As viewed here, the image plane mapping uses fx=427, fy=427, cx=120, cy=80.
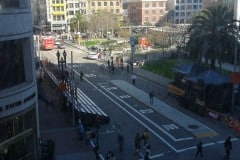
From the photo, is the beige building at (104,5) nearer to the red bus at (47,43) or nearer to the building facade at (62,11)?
the building facade at (62,11)

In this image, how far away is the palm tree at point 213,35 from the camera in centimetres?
4269

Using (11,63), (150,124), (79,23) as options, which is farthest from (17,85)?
(79,23)

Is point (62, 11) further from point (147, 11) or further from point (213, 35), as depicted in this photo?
point (213, 35)

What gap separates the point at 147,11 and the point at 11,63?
12047cm

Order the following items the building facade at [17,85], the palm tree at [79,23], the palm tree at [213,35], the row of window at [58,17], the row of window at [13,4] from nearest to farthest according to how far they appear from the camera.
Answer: the row of window at [13,4] < the building facade at [17,85] < the palm tree at [213,35] < the palm tree at [79,23] < the row of window at [58,17]

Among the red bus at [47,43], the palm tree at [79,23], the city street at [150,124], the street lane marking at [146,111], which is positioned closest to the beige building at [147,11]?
the palm tree at [79,23]

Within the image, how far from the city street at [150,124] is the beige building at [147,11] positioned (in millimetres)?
88153

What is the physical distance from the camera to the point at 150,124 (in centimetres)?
3425

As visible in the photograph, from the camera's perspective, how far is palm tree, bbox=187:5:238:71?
42.7 metres

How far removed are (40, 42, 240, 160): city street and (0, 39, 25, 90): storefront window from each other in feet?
24.6

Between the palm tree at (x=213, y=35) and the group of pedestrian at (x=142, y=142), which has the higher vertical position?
the palm tree at (x=213, y=35)

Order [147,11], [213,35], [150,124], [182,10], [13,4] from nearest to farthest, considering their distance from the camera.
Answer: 1. [13,4]
2. [150,124]
3. [213,35]
4. [147,11]
5. [182,10]

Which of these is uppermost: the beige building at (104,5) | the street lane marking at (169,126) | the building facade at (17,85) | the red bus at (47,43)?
the beige building at (104,5)

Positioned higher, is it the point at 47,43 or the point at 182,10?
the point at 182,10
